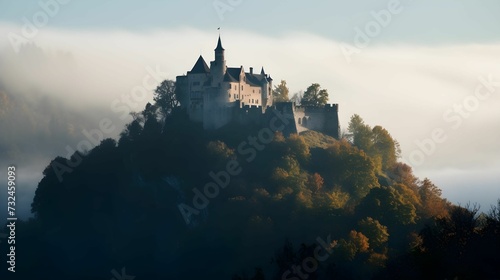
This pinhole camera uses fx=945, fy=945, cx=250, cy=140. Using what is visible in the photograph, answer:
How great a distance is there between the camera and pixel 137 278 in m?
105

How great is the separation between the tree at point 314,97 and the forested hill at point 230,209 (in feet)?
17.8

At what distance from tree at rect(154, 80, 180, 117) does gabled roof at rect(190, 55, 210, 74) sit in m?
3.69

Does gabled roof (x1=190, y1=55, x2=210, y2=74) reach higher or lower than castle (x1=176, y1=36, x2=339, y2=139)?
higher

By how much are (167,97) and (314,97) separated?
18.3 meters

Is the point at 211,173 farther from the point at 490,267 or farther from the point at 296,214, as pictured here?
the point at 490,267

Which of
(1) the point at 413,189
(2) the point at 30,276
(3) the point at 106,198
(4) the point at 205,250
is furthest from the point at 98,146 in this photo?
(1) the point at 413,189

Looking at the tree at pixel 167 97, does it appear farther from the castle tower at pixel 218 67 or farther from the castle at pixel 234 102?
the castle tower at pixel 218 67

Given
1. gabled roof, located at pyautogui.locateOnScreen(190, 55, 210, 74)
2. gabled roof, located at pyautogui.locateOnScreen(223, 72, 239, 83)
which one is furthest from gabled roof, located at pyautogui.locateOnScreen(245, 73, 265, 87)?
gabled roof, located at pyautogui.locateOnScreen(190, 55, 210, 74)

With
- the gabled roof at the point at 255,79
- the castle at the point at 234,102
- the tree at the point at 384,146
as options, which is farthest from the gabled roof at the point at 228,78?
the tree at the point at 384,146

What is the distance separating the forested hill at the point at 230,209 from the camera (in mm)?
91875

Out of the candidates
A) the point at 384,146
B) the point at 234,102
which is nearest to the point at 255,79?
the point at 234,102

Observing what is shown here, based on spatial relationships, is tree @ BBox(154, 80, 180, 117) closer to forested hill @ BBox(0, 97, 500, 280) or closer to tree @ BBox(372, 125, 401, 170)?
forested hill @ BBox(0, 97, 500, 280)

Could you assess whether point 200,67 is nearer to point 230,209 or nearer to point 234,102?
point 234,102

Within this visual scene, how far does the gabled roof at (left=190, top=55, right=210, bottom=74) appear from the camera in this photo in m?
112
